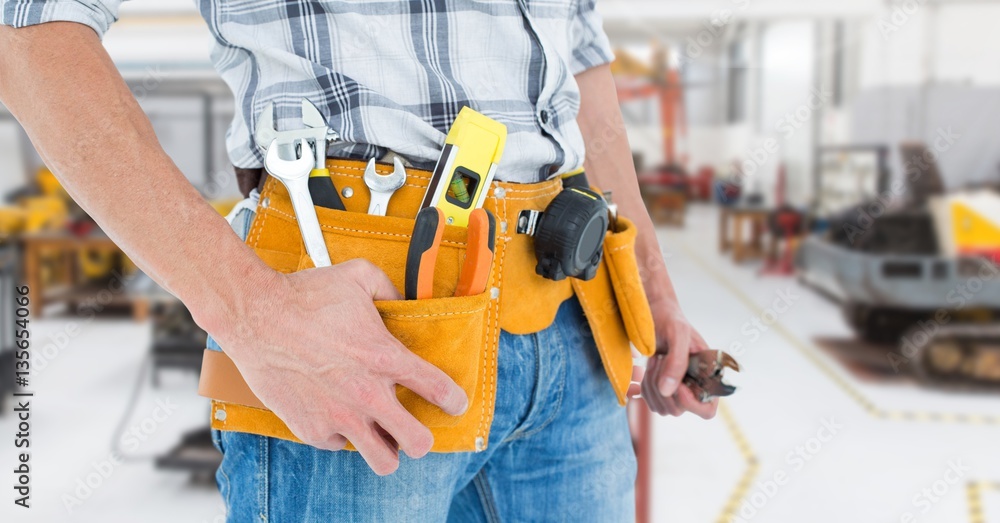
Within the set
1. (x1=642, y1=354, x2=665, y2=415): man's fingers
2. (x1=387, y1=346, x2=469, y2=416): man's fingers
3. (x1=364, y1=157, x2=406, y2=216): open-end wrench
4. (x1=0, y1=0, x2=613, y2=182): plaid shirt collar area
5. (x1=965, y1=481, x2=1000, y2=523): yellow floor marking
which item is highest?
(x1=0, y1=0, x2=613, y2=182): plaid shirt collar area

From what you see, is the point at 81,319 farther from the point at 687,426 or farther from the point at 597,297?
the point at 597,297

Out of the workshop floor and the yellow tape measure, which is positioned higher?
the yellow tape measure

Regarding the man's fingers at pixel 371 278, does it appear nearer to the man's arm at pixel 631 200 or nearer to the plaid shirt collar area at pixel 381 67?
the plaid shirt collar area at pixel 381 67

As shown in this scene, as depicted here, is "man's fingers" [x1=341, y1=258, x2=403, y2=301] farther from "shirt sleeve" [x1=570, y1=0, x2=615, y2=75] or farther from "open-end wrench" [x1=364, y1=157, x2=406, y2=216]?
"shirt sleeve" [x1=570, y1=0, x2=615, y2=75]

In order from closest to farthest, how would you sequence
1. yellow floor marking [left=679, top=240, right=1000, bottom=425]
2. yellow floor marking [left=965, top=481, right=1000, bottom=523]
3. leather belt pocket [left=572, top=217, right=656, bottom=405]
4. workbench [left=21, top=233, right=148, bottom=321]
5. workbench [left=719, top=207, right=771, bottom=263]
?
leather belt pocket [left=572, top=217, right=656, bottom=405] → yellow floor marking [left=965, top=481, right=1000, bottom=523] → yellow floor marking [left=679, top=240, right=1000, bottom=425] → workbench [left=21, top=233, right=148, bottom=321] → workbench [left=719, top=207, right=771, bottom=263]

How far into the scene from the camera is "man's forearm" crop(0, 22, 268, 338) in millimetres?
510

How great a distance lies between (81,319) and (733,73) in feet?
25.1

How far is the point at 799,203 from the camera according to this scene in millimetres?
7125

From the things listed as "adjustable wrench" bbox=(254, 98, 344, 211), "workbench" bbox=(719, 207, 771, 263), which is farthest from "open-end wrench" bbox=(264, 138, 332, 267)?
"workbench" bbox=(719, 207, 771, 263)

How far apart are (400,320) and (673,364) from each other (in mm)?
482

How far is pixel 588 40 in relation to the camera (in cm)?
95

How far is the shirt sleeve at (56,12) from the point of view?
505 millimetres

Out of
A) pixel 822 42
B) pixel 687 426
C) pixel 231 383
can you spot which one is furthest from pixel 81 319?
pixel 822 42

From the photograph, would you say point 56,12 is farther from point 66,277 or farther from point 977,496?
point 66,277
